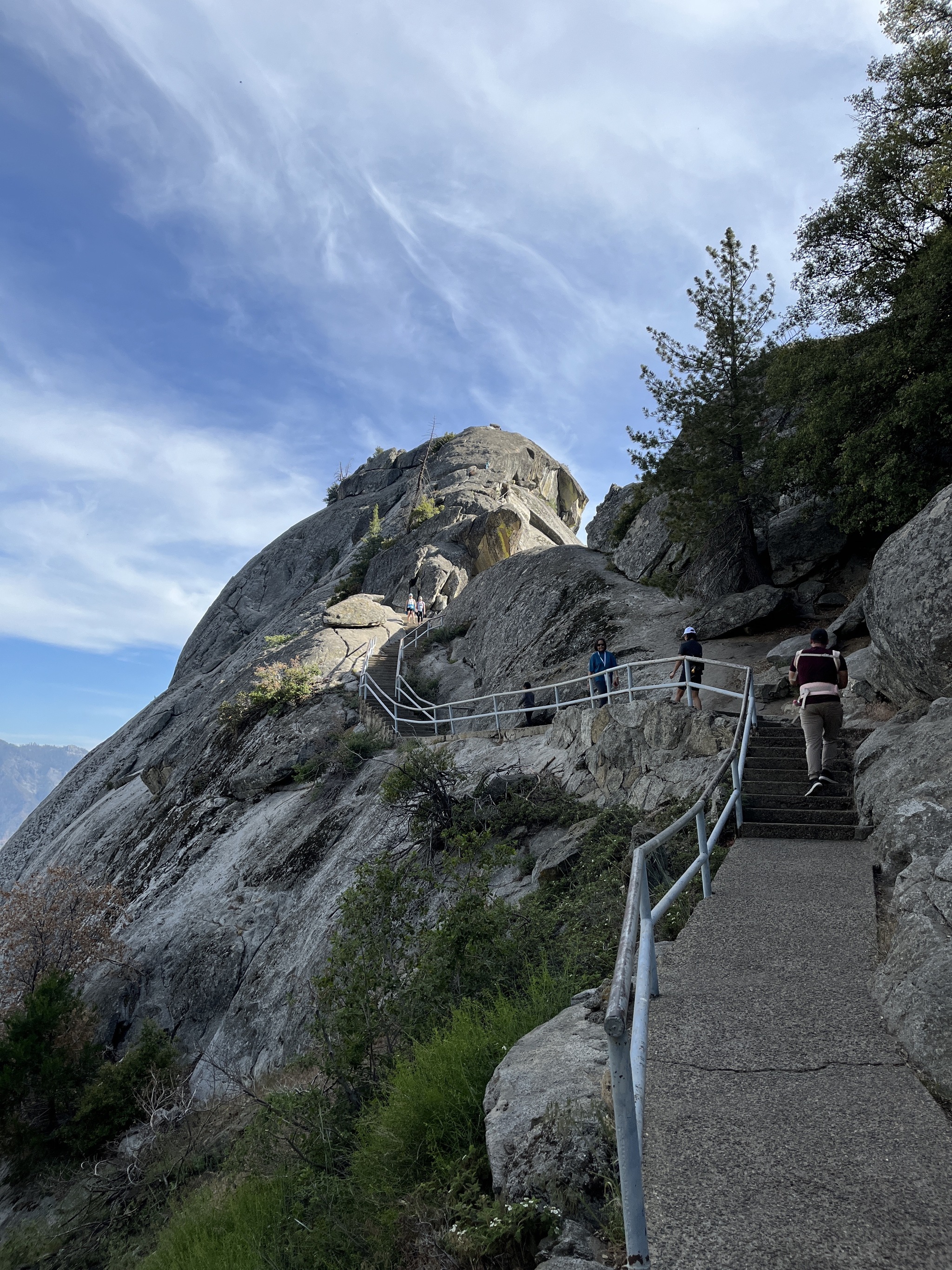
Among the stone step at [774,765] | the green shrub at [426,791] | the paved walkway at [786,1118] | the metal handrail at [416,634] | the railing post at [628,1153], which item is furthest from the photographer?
the metal handrail at [416,634]

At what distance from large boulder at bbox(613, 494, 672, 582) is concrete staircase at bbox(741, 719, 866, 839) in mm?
12855

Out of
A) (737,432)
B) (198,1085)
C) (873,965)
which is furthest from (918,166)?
(198,1085)

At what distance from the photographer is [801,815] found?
27.9 feet

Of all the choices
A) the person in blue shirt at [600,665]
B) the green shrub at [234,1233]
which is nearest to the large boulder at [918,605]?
the person in blue shirt at [600,665]

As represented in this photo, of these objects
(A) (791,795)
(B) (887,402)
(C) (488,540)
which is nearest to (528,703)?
(A) (791,795)

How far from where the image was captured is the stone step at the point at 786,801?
341 inches

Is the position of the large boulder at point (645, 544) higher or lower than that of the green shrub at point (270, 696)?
higher

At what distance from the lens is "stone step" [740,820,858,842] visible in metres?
8.19

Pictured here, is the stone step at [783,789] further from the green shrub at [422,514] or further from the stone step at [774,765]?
the green shrub at [422,514]

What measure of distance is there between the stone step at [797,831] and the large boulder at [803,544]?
11715mm

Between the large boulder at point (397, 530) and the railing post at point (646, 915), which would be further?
the large boulder at point (397, 530)

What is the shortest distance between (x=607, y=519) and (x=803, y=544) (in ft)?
37.7

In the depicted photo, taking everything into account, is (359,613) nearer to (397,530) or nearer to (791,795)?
(397,530)

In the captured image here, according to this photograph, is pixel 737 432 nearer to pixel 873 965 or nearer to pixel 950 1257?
pixel 873 965
